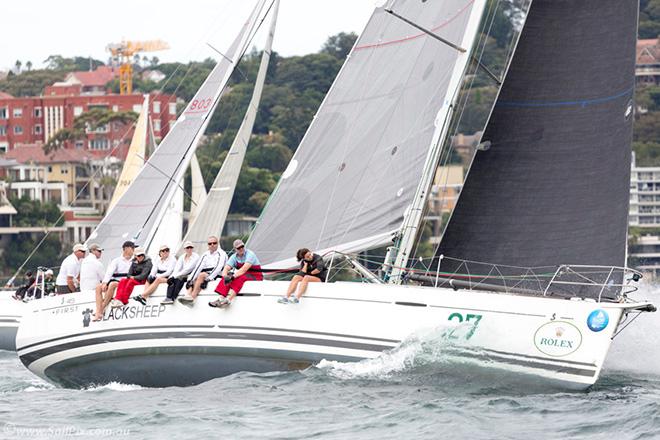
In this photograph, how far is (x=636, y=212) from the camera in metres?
83.8

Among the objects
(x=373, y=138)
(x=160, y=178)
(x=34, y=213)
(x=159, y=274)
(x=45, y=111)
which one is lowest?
(x=34, y=213)

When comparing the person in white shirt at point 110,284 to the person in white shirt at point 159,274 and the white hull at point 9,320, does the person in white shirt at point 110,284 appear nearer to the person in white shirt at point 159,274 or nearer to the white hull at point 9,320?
the person in white shirt at point 159,274

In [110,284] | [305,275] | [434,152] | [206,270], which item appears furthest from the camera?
[110,284]

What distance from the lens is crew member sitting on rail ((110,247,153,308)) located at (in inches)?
Result: 633

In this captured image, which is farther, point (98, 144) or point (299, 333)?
point (98, 144)

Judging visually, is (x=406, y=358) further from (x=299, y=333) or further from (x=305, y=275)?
(x=305, y=275)

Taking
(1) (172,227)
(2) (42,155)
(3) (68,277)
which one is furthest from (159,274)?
(2) (42,155)

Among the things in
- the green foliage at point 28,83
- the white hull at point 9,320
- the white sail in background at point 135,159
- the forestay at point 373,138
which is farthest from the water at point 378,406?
the green foliage at point 28,83

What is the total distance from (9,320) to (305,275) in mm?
11946

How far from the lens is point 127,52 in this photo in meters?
120

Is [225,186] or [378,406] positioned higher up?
[225,186]

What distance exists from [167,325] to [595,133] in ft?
15.9

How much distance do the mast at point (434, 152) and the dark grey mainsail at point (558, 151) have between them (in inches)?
17.4

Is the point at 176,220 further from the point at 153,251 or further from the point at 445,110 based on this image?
the point at 445,110
